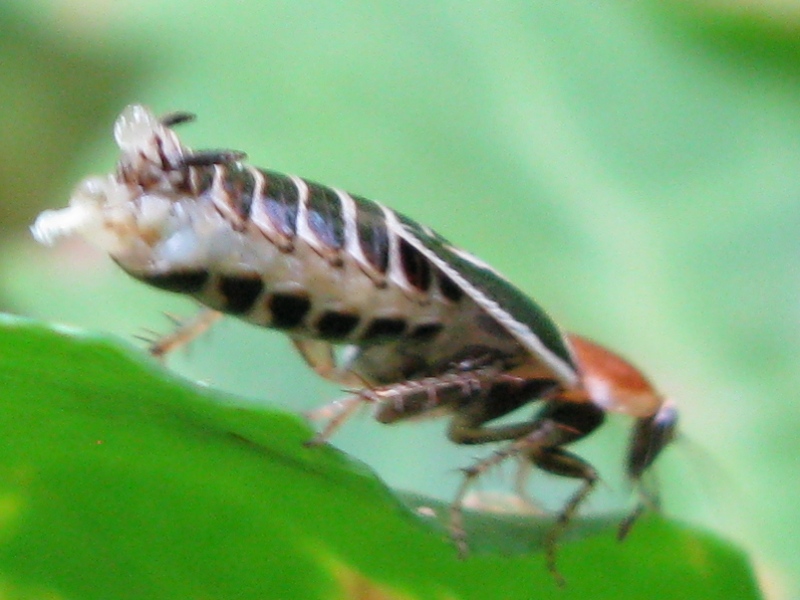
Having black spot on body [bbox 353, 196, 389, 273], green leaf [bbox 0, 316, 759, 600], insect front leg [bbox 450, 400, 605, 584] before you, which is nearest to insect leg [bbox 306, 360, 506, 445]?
insect front leg [bbox 450, 400, 605, 584]

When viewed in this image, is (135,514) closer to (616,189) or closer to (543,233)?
(543,233)

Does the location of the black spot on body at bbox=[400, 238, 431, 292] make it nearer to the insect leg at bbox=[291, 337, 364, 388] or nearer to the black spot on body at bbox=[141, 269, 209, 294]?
the insect leg at bbox=[291, 337, 364, 388]

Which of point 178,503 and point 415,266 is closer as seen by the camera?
point 178,503

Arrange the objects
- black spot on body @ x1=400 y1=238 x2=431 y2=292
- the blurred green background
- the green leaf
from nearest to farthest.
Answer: the green leaf, black spot on body @ x1=400 y1=238 x2=431 y2=292, the blurred green background

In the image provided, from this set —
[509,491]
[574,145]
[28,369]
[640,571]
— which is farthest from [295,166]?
[28,369]

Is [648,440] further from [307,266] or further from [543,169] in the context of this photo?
[543,169]

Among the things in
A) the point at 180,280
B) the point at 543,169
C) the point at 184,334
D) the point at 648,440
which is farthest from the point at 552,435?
the point at 543,169
